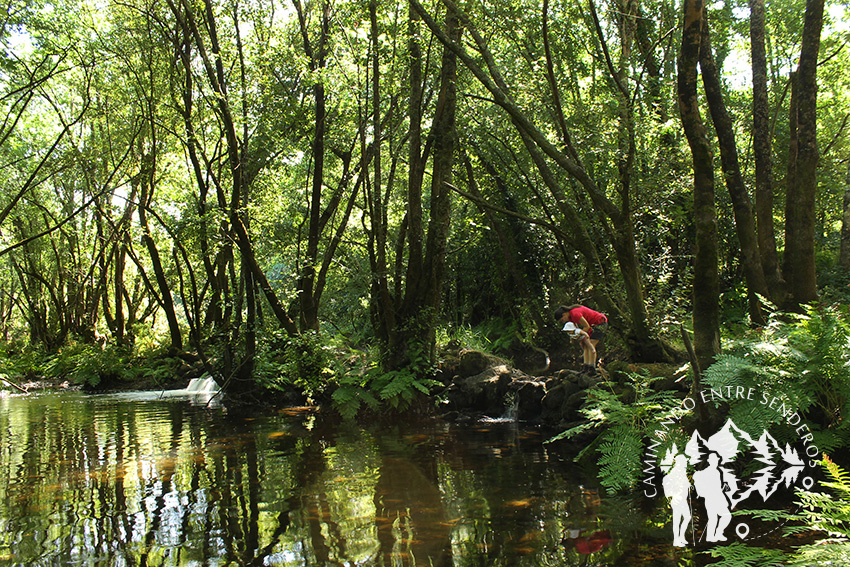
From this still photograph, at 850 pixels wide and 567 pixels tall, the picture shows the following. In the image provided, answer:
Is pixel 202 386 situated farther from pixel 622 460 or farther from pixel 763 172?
pixel 763 172

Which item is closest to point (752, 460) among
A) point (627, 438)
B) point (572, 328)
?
point (627, 438)

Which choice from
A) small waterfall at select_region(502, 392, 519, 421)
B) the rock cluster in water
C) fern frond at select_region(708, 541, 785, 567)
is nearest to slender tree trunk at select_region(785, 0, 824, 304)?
the rock cluster in water

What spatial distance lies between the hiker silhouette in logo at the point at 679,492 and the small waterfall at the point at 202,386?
1453cm

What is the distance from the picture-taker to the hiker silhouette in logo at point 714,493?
4425 millimetres

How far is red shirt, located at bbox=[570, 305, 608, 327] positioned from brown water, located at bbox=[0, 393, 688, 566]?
6.91 ft

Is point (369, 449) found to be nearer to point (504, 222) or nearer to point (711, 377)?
point (711, 377)

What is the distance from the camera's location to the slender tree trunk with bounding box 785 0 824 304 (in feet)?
25.2

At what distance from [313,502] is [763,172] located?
7892 mm

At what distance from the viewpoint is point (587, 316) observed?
33.7 ft

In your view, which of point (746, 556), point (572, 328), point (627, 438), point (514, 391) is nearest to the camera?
point (746, 556)

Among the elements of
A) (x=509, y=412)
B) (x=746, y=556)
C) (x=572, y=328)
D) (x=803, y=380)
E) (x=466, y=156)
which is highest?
(x=466, y=156)

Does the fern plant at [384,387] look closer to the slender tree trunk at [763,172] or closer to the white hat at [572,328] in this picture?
the white hat at [572,328]

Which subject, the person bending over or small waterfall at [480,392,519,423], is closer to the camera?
the person bending over

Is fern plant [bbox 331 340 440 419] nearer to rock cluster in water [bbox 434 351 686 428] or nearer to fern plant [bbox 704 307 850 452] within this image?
rock cluster in water [bbox 434 351 686 428]
